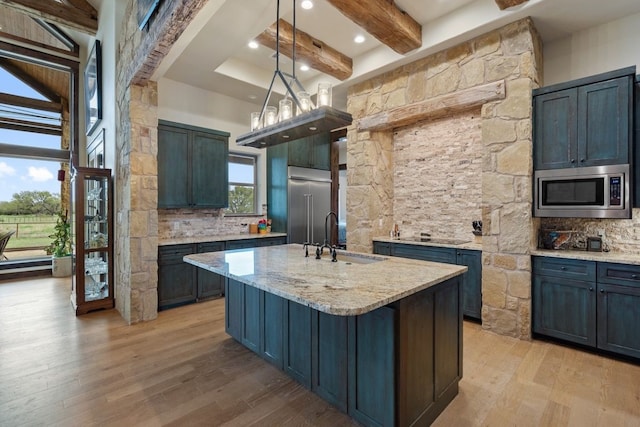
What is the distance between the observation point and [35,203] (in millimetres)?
6129

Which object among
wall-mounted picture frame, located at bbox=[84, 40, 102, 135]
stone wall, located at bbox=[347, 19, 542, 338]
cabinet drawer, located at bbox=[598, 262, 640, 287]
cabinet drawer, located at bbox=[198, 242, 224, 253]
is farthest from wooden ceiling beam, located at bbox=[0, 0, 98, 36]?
cabinet drawer, located at bbox=[598, 262, 640, 287]

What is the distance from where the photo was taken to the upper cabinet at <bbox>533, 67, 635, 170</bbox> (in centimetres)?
275

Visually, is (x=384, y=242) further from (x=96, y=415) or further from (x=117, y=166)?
(x=117, y=166)

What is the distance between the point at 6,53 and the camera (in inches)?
213

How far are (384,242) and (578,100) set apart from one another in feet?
8.42

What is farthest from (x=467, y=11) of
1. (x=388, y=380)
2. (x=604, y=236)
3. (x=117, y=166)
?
(x=117, y=166)

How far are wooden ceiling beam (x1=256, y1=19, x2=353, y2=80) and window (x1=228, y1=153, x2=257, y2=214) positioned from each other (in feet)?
6.99

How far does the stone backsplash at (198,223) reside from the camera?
4574 mm

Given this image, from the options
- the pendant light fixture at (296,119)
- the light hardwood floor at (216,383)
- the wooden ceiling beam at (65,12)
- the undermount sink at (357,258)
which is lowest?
the light hardwood floor at (216,383)

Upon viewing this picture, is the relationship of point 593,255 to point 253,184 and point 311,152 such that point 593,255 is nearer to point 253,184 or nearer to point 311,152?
point 311,152

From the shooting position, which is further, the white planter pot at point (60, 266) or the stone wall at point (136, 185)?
the white planter pot at point (60, 266)

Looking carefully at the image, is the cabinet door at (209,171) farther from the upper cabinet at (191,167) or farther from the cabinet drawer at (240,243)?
the cabinet drawer at (240,243)

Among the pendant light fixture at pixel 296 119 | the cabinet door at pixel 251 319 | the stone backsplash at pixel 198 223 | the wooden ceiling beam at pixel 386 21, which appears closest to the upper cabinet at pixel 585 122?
the wooden ceiling beam at pixel 386 21

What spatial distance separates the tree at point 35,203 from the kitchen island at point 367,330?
19.0 feet
